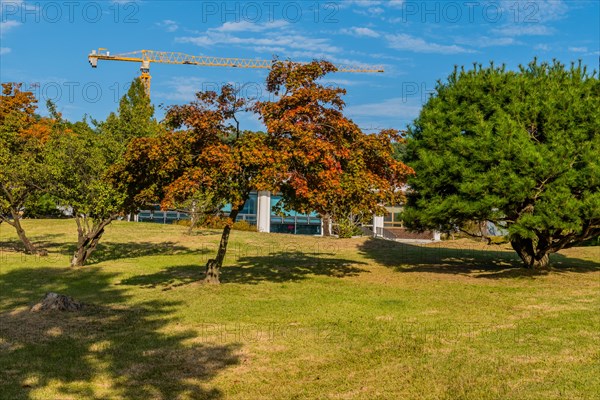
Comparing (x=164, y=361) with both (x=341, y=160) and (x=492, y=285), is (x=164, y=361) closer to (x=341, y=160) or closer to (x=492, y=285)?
(x=341, y=160)

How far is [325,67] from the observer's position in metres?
18.4

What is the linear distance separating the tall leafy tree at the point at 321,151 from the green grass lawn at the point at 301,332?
128 inches

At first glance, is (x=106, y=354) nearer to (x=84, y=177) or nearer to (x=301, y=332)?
(x=301, y=332)

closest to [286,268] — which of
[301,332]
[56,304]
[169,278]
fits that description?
[169,278]

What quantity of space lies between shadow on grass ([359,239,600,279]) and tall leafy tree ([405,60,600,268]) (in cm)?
195

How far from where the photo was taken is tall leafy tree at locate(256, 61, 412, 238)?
53.6 ft

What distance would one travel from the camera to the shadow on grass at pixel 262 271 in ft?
68.9

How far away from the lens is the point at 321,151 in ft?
54.8

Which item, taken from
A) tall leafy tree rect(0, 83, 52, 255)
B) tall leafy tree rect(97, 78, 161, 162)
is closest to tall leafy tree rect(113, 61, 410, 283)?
tall leafy tree rect(97, 78, 161, 162)

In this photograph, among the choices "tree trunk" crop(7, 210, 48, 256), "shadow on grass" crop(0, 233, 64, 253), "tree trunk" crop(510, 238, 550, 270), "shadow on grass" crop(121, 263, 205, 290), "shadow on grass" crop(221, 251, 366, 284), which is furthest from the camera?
"shadow on grass" crop(0, 233, 64, 253)

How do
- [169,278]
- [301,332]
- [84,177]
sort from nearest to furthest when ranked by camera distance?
[301,332] < [169,278] < [84,177]

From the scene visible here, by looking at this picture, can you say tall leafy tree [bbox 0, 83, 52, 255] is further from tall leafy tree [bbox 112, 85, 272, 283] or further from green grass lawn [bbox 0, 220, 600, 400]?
tall leafy tree [bbox 112, 85, 272, 283]

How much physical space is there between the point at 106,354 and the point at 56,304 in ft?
15.6

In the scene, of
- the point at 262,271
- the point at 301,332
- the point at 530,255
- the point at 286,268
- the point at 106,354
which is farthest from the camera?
the point at 286,268
